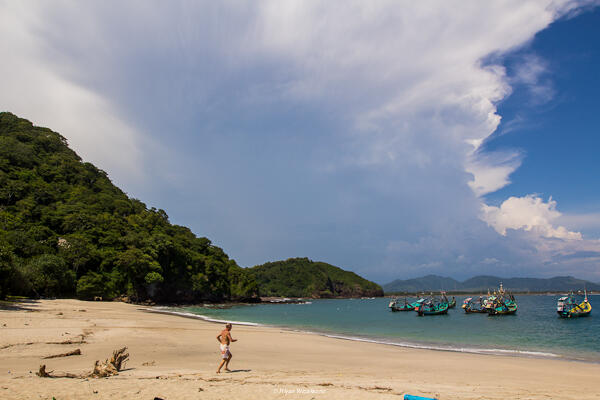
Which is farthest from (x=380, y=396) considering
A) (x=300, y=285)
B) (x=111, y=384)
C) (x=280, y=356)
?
(x=300, y=285)

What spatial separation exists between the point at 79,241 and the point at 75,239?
70cm

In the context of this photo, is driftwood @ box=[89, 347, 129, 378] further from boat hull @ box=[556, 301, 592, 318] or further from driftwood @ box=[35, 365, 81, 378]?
boat hull @ box=[556, 301, 592, 318]

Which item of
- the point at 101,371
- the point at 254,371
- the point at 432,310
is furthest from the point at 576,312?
the point at 101,371

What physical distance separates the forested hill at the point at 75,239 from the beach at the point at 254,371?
2356 cm

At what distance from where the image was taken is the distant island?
157 feet

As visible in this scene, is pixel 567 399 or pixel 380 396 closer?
pixel 380 396

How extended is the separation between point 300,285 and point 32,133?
5727 inches

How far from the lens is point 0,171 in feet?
208

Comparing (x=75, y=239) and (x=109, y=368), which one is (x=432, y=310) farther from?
(x=75, y=239)

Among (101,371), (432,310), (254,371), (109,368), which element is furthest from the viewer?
(432,310)

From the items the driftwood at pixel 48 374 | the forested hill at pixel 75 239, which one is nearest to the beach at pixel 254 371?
the driftwood at pixel 48 374

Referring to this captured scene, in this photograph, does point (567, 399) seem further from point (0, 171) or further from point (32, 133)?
point (32, 133)

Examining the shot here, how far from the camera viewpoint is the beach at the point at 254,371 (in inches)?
348

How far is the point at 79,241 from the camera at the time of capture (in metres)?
58.6
